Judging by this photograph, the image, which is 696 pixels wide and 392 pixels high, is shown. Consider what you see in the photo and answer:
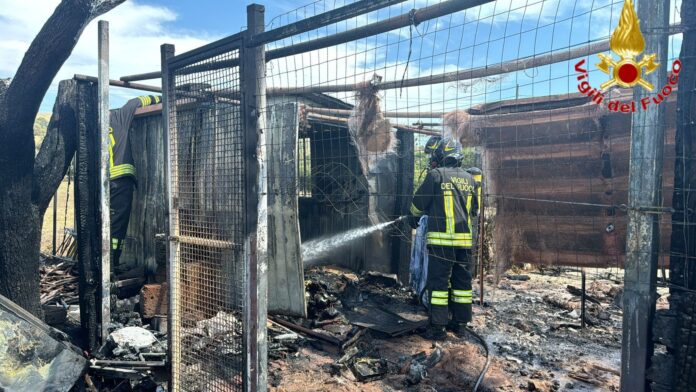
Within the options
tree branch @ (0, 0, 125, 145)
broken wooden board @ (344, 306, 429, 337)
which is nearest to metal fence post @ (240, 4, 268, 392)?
tree branch @ (0, 0, 125, 145)

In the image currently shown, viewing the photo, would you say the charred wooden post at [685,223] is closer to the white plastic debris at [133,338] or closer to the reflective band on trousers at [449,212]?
the reflective band on trousers at [449,212]

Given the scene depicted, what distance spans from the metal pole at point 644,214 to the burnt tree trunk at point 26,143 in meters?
4.81

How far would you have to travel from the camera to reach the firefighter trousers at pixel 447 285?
5.63m

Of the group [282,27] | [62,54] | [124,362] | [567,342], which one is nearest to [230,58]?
[282,27]

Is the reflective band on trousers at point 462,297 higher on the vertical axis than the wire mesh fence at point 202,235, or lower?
lower

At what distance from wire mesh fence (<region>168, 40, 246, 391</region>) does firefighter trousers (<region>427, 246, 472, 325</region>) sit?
265cm

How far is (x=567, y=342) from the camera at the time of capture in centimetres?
532

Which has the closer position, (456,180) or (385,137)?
(385,137)

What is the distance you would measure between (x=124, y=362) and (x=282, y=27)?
3231mm

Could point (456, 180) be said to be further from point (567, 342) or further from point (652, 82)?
point (652, 82)

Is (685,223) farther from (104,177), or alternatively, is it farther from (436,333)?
(104,177)

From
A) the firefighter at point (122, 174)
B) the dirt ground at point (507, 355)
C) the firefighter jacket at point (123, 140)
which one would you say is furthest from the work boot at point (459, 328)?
the firefighter jacket at point (123, 140)

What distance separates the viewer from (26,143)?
4.72m

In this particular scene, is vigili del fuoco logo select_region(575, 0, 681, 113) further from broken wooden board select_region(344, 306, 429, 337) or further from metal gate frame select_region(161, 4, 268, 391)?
broken wooden board select_region(344, 306, 429, 337)
